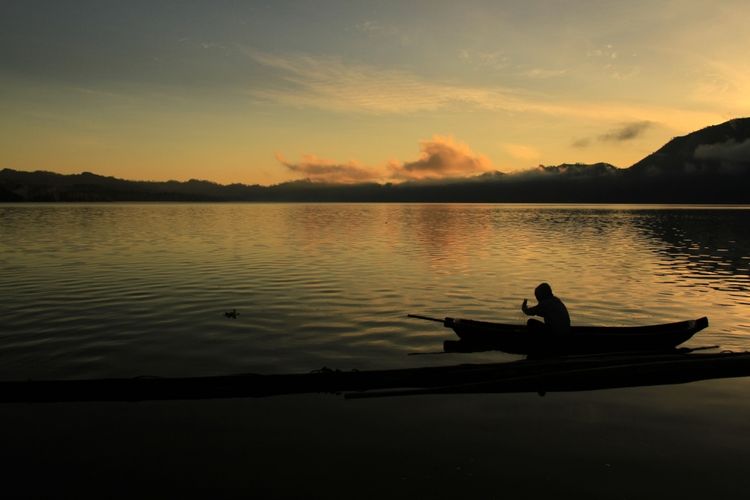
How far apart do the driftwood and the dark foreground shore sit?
512 mm

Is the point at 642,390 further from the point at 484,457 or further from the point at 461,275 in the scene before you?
the point at 461,275

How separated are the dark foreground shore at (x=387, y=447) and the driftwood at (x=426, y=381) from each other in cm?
51

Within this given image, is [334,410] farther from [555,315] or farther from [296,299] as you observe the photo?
[296,299]

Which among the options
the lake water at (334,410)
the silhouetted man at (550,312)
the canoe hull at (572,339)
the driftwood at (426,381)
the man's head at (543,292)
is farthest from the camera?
the canoe hull at (572,339)

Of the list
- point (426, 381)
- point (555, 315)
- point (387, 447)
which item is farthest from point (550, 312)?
point (387, 447)

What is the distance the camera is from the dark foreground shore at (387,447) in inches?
386

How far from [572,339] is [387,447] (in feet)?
33.0

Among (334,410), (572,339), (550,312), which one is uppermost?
(550,312)

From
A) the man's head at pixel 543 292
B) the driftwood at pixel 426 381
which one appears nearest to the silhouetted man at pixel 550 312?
the man's head at pixel 543 292

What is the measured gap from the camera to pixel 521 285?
36.0 meters

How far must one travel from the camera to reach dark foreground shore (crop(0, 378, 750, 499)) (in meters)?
9.80

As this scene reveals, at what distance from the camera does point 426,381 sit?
1398 centimetres

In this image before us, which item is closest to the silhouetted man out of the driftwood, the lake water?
the driftwood

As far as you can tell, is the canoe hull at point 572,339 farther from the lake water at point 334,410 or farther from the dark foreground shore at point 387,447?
the dark foreground shore at point 387,447
